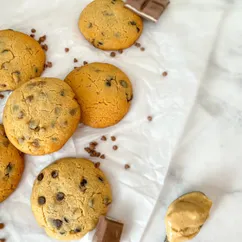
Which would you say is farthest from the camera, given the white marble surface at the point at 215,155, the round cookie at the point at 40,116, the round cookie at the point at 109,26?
the round cookie at the point at 109,26

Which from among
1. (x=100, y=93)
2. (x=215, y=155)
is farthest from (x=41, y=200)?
(x=215, y=155)

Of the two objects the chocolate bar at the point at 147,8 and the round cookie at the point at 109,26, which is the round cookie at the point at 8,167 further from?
the chocolate bar at the point at 147,8

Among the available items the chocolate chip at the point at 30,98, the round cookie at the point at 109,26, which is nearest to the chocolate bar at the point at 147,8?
the round cookie at the point at 109,26

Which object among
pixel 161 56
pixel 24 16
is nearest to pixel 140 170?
pixel 161 56

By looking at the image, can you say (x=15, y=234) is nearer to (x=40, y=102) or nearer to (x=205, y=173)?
(x=40, y=102)

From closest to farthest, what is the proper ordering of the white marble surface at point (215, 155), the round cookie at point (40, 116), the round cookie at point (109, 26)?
the round cookie at point (40, 116) → the white marble surface at point (215, 155) → the round cookie at point (109, 26)

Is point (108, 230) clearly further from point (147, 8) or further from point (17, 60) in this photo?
point (147, 8)

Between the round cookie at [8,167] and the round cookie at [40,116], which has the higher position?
the round cookie at [40,116]

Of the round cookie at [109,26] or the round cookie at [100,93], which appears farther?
the round cookie at [109,26]
